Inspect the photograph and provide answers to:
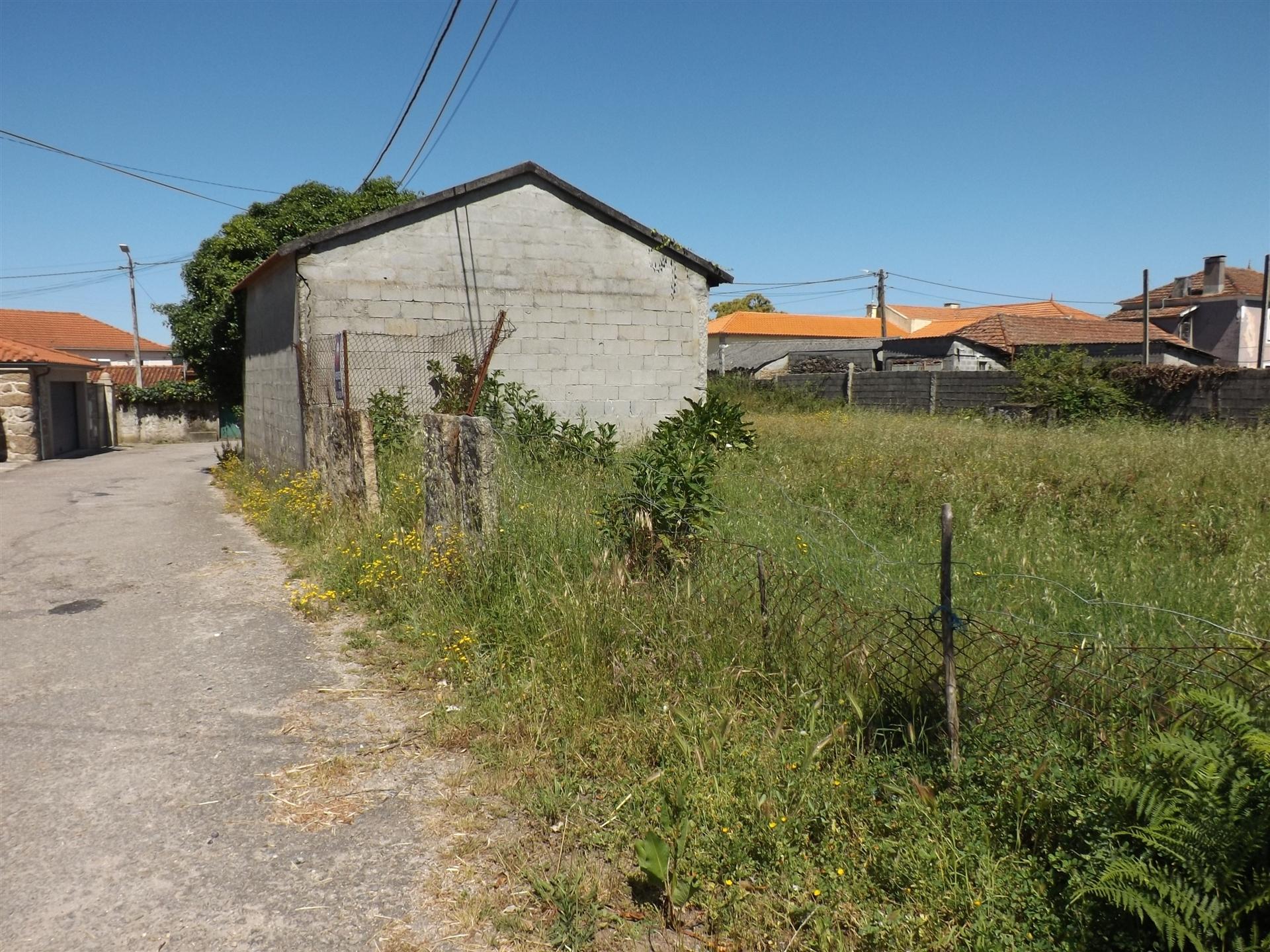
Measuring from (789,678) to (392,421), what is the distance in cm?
801

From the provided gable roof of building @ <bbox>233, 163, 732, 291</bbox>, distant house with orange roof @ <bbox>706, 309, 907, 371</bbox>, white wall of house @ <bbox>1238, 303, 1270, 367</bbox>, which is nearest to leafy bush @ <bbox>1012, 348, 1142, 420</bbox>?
gable roof of building @ <bbox>233, 163, 732, 291</bbox>

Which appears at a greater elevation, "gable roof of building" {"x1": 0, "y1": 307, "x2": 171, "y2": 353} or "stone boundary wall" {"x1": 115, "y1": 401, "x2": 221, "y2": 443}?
"gable roof of building" {"x1": 0, "y1": 307, "x2": 171, "y2": 353}

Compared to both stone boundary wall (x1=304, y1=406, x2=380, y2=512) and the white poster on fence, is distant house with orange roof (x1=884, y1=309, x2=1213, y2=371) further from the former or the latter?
the white poster on fence

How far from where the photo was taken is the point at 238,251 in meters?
18.3

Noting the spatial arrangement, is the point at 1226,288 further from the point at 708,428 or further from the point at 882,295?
the point at 708,428

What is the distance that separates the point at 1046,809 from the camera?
2910 mm

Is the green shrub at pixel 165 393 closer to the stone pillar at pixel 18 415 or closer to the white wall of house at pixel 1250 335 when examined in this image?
the stone pillar at pixel 18 415

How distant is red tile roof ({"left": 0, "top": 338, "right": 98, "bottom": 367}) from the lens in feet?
72.1

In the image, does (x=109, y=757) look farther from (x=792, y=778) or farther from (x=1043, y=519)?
(x=1043, y=519)

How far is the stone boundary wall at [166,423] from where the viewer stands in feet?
110

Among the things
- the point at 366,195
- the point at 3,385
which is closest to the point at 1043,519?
the point at 366,195

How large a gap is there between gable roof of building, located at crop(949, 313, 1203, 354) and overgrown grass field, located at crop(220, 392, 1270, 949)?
23531mm

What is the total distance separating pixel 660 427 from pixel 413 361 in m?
6.68

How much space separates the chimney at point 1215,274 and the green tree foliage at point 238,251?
44.9 metres
